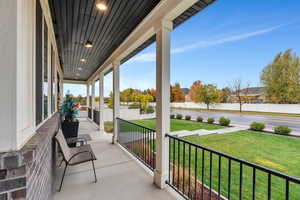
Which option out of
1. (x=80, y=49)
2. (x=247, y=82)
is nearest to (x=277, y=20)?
(x=247, y=82)

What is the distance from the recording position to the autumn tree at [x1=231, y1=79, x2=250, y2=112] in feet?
14.1

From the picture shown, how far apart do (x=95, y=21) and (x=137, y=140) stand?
109 inches

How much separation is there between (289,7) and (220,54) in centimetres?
372

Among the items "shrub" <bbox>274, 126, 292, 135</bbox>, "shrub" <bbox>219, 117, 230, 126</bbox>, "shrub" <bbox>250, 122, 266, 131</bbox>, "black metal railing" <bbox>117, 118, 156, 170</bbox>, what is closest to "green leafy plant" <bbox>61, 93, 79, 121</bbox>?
"black metal railing" <bbox>117, 118, 156, 170</bbox>

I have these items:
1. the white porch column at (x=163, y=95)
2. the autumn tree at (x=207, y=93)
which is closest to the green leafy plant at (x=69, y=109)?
the white porch column at (x=163, y=95)

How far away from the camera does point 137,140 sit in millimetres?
3707

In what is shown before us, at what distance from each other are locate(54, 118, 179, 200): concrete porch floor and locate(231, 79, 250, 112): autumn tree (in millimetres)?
3486

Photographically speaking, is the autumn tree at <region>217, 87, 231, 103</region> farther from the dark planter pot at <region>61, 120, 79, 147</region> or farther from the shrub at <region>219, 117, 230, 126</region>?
the dark planter pot at <region>61, 120, 79, 147</region>

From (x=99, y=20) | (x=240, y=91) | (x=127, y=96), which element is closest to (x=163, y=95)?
(x=99, y=20)

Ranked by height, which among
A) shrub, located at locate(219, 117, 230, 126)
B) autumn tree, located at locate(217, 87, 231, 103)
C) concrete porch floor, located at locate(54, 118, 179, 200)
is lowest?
concrete porch floor, located at locate(54, 118, 179, 200)

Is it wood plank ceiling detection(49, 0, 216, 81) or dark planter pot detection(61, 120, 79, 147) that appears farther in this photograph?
dark planter pot detection(61, 120, 79, 147)

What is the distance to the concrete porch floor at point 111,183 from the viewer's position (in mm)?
1999

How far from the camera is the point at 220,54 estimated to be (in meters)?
6.61

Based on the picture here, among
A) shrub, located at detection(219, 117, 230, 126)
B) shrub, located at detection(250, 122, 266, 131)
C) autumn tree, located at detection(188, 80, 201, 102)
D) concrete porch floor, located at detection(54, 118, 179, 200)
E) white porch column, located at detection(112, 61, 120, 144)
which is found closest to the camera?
concrete porch floor, located at detection(54, 118, 179, 200)
